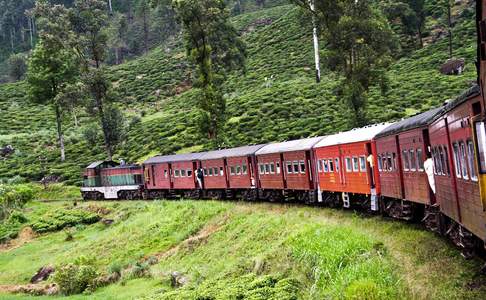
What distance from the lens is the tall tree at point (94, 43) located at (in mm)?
59531

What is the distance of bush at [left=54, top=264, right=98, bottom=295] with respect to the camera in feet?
95.9

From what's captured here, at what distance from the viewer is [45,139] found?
8875 centimetres

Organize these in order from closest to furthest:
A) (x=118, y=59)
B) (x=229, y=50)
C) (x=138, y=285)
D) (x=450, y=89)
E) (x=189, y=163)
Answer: (x=138, y=285) → (x=189, y=163) → (x=229, y=50) → (x=450, y=89) → (x=118, y=59)

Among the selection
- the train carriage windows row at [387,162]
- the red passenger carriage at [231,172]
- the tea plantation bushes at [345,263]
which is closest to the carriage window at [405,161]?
the train carriage windows row at [387,162]

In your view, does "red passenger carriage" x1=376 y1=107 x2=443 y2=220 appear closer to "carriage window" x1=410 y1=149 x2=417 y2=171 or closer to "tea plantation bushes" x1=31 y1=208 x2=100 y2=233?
"carriage window" x1=410 y1=149 x2=417 y2=171

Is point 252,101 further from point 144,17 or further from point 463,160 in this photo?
point 144,17

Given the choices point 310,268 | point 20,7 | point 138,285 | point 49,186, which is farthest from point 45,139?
point 20,7

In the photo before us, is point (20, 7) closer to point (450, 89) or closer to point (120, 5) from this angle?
point (120, 5)

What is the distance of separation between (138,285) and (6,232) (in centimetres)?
2255

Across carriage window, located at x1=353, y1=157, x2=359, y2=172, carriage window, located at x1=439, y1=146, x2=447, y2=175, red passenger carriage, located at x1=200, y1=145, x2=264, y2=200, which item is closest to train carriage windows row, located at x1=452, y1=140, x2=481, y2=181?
carriage window, located at x1=439, y1=146, x2=447, y2=175

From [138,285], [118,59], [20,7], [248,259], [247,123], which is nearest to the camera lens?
[248,259]

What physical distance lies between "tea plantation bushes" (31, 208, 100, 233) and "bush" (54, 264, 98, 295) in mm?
16171

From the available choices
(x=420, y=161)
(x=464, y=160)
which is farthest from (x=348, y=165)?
(x=464, y=160)

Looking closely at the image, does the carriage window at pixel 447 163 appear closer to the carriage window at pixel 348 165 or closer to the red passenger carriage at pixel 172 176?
the carriage window at pixel 348 165
